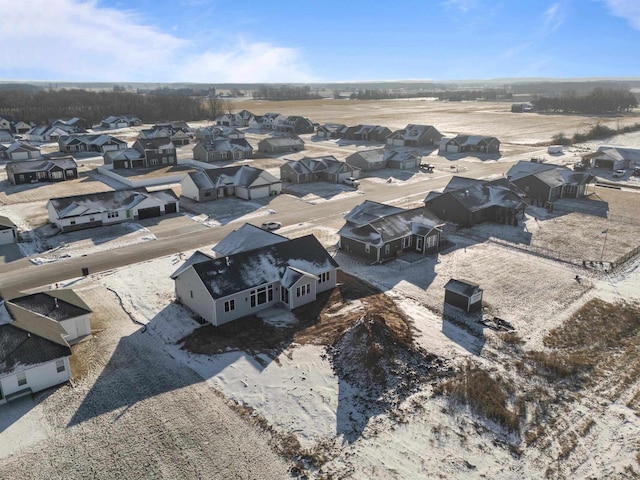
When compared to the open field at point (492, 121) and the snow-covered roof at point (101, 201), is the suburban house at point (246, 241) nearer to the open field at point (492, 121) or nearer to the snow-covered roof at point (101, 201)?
the snow-covered roof at point (101, 201)

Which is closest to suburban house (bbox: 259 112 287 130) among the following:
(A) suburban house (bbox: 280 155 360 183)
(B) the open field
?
(B) the open field

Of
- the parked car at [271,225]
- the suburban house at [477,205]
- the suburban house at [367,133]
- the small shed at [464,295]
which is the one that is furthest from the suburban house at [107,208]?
the suburban house at [367,133]

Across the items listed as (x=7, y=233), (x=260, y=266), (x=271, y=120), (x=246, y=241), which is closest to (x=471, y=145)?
(x=271, y=120)

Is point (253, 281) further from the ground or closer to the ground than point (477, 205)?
closer to the ground

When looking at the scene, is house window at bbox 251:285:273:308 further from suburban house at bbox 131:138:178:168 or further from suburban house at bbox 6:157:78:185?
suburban house at bbox 131:138:178:168

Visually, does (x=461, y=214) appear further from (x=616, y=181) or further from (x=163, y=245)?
(x=616, y=181)

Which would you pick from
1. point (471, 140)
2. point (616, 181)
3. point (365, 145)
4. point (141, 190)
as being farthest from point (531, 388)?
point (365, 145)

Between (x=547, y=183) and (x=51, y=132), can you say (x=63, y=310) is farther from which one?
(x=51, y=132)
